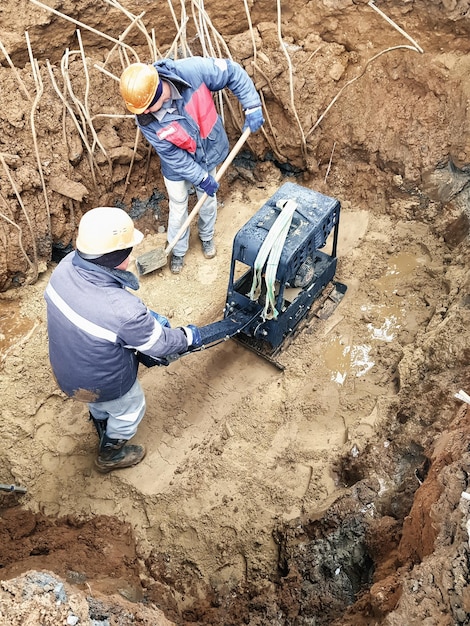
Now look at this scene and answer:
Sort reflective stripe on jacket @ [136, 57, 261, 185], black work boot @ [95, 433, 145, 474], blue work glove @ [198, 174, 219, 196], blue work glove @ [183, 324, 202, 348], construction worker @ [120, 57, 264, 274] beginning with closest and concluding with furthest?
blue work glove @ [183, 324, 202, 348] < black work boot @ [95, 433, 145, 474] < construction worker @ [120, 57, 264, 274] < reflective stripe on jacket @ [136, 57, 261, 185] < blue work glove @ [198, 174, 219, 196]

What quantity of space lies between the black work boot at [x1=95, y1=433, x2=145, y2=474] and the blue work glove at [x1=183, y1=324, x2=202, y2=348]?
94cm

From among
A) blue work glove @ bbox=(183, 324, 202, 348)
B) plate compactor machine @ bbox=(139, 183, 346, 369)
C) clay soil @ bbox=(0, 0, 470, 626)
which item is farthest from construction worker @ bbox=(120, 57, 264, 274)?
blue work glove @ bbox=(183, 324, 202, 348)

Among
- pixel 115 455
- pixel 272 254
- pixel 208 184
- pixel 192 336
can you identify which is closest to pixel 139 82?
pixel 208 184

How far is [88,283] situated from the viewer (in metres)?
3.19

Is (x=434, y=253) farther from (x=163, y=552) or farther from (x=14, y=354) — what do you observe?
(x=14, y=354)

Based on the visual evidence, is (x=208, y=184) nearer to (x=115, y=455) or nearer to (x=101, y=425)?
(x=101, y=425)

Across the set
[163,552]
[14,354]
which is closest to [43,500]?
[163,552]

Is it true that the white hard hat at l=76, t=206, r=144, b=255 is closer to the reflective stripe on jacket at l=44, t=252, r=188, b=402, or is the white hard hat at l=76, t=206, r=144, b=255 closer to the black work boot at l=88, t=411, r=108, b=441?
the reflective stripe on jacket at l=44, t=252, r=188, b=402

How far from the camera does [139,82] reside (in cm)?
408

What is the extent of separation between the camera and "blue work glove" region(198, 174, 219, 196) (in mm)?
4746

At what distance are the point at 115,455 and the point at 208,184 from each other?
230cm

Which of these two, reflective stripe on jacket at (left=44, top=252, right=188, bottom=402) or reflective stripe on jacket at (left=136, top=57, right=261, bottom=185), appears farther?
reflective stripe on jacket at (left=136, top=57, right=261, bottom=185)

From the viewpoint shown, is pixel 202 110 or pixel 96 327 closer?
pixel 96 327

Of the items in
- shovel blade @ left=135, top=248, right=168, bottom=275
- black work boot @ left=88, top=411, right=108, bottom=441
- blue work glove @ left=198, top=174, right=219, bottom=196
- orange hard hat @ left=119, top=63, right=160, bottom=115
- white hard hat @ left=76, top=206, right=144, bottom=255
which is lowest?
black work boot @ left=88, top=411, right=108, bottom=441
